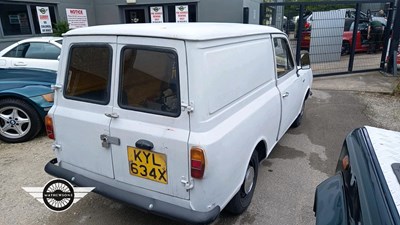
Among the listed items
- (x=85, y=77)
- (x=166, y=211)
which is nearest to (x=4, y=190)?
(x=85, y=77)

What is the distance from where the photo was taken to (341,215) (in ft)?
5.26

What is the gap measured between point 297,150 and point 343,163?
86.5 inches

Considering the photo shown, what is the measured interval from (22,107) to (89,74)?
2.40 meters

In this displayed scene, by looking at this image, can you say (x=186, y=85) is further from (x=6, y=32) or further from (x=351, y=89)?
(x=6, y=32)

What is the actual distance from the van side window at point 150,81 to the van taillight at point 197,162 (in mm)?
299

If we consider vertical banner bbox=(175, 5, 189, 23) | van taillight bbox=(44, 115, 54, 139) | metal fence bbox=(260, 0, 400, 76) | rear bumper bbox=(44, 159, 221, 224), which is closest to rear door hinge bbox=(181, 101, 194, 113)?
rear bumper bbox=(44, 159, 221, 224)

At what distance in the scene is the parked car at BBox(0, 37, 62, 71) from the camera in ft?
21.2

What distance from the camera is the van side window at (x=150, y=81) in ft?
6.74

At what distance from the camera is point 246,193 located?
2789mm

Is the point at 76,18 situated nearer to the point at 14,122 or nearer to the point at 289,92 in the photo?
the point at 14,122

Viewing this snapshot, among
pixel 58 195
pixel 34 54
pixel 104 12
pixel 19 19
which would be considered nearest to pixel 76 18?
pixel 104 12

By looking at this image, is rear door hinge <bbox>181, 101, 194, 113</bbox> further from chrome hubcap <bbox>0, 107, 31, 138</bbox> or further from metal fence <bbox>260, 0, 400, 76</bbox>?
metal fence <bbox>260, 0, 400, 76</bbox>

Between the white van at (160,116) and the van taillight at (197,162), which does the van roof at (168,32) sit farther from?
the van taillight at (197,162)

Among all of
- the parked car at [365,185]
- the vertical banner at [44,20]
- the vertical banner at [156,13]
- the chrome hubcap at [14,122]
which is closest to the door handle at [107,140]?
the parked car at [365,185]
